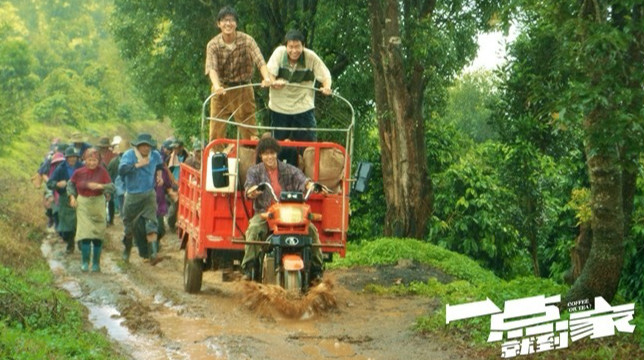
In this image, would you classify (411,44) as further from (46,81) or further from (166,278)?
(46,81)

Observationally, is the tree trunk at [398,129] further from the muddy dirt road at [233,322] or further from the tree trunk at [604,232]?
the tree trunk at [604,232]

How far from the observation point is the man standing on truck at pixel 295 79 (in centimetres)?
1293

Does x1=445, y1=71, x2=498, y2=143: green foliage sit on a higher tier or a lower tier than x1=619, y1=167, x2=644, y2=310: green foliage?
higher

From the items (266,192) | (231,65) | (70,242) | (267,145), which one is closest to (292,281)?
(266,192)

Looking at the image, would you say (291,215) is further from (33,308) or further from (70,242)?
(70,242)

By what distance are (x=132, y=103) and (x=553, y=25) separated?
57.3m

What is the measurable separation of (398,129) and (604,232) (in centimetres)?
823

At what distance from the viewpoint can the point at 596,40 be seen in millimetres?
8023

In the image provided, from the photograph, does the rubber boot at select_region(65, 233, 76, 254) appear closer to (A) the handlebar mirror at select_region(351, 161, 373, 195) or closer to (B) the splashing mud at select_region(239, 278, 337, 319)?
(B) the splashing mud at select_region(239, 278, 337, 319)

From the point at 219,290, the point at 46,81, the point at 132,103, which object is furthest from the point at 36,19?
the point at 219,290

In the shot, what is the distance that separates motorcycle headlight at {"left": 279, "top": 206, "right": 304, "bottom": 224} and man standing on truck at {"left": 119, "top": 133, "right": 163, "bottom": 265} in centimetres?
487

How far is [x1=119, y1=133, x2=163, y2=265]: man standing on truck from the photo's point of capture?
621 inches

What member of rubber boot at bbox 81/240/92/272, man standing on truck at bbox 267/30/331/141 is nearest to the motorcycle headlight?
man standing on truck at bbox 267/30/331/141

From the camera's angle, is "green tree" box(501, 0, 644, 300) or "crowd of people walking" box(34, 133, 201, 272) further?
"crowd of people walking" box(34, 133, 201, 272)
